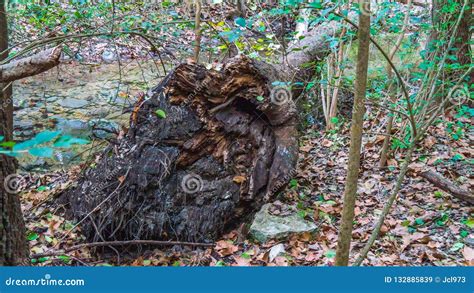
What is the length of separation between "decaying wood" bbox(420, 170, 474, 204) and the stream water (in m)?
3.10

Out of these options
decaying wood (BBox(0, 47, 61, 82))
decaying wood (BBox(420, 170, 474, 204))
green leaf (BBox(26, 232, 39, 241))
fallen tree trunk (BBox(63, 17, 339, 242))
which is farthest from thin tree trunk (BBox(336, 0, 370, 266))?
green leaf (BBox(26, 232, 39, 241))

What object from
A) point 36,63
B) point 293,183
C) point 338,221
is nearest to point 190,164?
point 293,183

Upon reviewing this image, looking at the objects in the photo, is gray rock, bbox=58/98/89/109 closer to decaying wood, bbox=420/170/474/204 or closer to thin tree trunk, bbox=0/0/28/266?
thin tree trunk, bbox=0/0/28/266

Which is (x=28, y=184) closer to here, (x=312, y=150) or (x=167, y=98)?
(x=167, y=98)

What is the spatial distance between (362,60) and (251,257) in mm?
1851

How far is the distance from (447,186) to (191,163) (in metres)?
2.28

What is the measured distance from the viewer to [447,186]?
3.56 m

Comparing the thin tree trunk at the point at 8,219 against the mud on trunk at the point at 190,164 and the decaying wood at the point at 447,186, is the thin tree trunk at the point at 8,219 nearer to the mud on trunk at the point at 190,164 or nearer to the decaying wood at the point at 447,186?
the mud on trunk at the point at 190,164

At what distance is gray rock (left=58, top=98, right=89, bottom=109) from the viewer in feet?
19.7

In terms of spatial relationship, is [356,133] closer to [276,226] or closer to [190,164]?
[276,226]

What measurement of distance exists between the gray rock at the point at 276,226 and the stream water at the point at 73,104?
2247 millimetres

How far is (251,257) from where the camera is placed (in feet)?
10.5

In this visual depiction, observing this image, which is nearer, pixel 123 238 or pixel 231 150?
pixel 123 238

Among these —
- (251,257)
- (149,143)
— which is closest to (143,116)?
(149,143)
